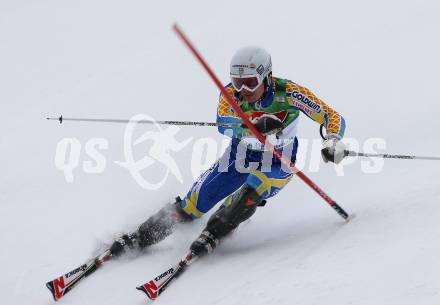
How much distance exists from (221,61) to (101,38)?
11.8ft

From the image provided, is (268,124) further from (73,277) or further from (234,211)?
(73,277)

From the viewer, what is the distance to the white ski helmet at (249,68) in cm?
448

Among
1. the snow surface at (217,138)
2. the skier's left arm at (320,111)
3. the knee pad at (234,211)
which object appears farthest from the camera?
the knee pad at (234,211)

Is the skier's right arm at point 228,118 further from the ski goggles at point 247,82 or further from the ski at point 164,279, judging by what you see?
the ski at point 164,279

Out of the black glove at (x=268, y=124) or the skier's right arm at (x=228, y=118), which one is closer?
the black glove at (x=268, y=124)

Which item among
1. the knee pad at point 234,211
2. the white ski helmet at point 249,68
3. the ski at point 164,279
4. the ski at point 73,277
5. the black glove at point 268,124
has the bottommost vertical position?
the ski at point 164,279

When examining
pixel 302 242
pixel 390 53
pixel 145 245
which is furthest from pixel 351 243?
pixel 390 53

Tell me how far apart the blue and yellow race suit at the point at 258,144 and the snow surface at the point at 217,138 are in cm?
45

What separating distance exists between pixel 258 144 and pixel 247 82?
2.38 feet

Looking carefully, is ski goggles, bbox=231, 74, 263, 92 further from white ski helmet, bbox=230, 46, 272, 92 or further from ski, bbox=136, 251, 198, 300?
ski, bbox=136, 251, 198, 300

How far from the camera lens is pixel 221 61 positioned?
34.5 ft

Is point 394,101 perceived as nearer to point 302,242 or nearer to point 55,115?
point 302,242

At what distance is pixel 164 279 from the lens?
176 inches

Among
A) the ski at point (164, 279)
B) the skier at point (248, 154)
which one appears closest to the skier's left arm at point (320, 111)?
the skier at point (248, 154)
